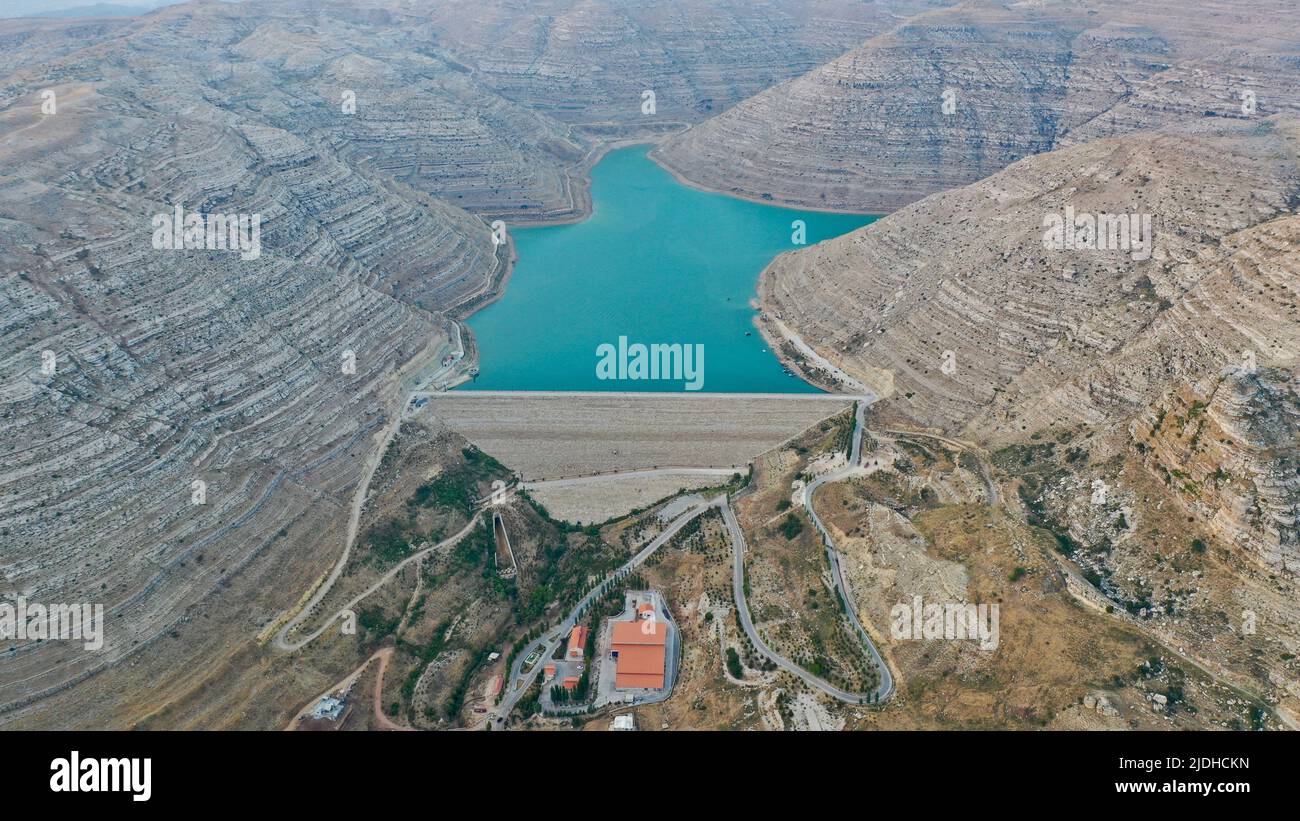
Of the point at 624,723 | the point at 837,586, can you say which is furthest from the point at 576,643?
the point at 837,586

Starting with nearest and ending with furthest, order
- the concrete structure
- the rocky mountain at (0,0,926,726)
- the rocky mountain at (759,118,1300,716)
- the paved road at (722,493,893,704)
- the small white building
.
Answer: the rocky mountain at (759,118,1300,716) → the small white building → the paved road at (722,493,893,704) → the concrete structure → the rocky mountain at (0,0,926,726)

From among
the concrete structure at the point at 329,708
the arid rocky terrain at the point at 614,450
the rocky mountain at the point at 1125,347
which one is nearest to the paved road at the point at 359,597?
the arid rocky terrain at the point at 614,450

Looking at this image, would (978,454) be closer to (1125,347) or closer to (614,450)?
(1125,347)

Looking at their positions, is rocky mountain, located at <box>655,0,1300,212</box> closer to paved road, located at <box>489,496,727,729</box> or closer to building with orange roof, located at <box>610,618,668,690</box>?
paved road, located at <box>489,496,727,729</box>

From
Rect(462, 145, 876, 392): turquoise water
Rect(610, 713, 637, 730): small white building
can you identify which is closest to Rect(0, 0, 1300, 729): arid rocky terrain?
Rect(610, 713, 637, 730): small white building

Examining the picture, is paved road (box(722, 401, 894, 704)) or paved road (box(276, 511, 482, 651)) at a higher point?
paved road (box(722, 401, 894, 704))

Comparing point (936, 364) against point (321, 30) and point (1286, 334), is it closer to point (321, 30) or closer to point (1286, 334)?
point (1286, 334)

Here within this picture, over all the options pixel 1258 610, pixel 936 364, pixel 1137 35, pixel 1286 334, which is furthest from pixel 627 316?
pixel 1137 35
